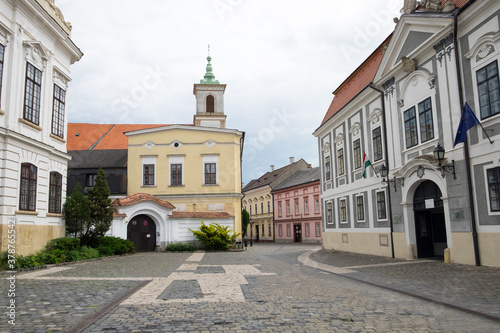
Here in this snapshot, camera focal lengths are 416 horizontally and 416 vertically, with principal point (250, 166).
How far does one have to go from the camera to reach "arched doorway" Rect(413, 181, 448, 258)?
17.2 metres

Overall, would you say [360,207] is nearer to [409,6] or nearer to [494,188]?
[494,188]

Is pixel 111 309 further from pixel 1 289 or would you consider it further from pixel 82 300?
pixel 1 289

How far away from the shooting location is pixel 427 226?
18078 mm

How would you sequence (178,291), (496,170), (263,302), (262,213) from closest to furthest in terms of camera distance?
(263,302), (178,291), (496,170), (262,213)

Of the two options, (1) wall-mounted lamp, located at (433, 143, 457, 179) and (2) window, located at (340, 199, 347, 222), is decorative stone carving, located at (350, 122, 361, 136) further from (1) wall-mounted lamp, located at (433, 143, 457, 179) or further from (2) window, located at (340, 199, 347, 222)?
(1) wall-mounted lamp, located at (433, 143, 457, 179)

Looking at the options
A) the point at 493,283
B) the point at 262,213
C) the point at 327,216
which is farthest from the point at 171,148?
the point at 262,213

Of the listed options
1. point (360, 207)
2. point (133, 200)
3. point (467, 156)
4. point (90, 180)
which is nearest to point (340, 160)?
point (360, 207)

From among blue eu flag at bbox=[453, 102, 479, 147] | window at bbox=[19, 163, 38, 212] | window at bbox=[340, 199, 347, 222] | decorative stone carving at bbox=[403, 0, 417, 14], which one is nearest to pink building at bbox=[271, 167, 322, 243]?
window at bbox=[340, 199, 347, 222]

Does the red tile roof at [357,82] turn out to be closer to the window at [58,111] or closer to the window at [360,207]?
the window at [360,207]

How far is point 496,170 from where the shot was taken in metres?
12.9

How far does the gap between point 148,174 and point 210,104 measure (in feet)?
60.0

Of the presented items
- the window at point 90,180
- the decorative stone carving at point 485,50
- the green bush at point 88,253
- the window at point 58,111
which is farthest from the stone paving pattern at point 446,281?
the window at point 90,180

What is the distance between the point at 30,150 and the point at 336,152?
56.7 ft


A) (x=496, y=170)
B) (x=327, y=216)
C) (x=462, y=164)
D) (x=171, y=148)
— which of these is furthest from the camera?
(x=171, y=148)
